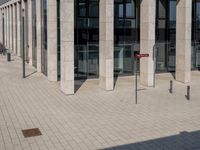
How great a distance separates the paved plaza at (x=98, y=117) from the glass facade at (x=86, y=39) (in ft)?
11.3

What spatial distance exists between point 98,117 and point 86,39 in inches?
514

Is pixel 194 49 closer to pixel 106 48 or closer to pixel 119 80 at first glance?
pixel 119 80

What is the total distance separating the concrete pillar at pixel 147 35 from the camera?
82.0 feet

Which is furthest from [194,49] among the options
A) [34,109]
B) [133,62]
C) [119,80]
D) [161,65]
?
[34,109]

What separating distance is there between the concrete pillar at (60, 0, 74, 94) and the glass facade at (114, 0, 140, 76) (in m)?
8.55

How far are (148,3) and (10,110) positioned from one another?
12648 millimetres

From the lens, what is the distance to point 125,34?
3042 cm

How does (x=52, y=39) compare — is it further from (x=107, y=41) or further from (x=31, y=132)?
(x=31, y=132)

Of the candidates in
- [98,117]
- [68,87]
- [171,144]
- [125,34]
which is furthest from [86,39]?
[171,144]

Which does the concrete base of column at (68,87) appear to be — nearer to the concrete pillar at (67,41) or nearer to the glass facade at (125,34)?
the concrete pillar at (67,41)

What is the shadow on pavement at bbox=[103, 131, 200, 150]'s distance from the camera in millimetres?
12686

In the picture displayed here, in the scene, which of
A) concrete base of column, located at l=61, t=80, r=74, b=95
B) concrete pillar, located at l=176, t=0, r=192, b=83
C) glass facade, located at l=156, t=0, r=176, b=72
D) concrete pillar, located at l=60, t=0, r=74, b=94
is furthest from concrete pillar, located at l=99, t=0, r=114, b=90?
glass facade, located at l=156, t=0, r=176, b=72

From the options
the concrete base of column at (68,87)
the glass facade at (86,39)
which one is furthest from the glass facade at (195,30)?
the concrete base of column at (68,87)

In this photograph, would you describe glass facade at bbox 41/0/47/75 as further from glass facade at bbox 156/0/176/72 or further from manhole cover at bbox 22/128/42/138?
manhole cover at bbox 22/128/42/138
